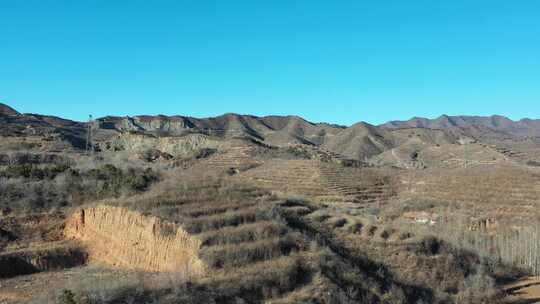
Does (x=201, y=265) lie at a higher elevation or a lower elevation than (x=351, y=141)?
lower

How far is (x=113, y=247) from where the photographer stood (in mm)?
14852

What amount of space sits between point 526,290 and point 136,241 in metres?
15.1

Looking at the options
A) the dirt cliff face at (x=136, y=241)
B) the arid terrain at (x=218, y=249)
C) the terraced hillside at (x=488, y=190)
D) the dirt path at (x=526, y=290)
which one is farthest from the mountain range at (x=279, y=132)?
the dirt cliff face at (x=136, y=241)

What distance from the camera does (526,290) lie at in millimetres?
18516

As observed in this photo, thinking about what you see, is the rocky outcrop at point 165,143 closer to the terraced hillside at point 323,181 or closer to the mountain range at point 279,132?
the terraced hillside at point 323,181

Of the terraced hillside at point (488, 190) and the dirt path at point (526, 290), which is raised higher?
the terraced hillside at point (488, 190)

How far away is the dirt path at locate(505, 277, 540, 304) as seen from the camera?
17.2 metres

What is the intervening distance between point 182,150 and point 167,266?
60622 millimetres

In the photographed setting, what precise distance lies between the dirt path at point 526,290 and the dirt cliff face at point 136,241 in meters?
12.4

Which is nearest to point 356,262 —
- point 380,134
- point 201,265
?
point 201,265

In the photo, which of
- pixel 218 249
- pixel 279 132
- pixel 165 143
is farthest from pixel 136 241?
pixel 279 132

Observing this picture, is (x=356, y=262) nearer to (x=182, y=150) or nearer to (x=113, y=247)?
(x=113, y=247)

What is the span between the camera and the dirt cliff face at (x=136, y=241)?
495 inches

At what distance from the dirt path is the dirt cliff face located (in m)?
12.4
